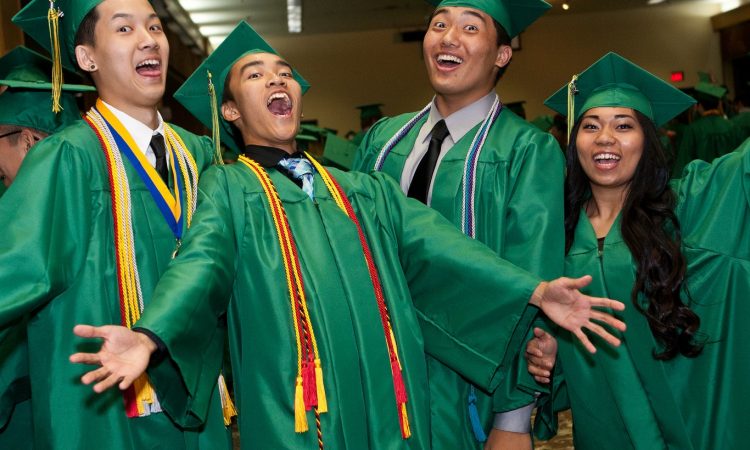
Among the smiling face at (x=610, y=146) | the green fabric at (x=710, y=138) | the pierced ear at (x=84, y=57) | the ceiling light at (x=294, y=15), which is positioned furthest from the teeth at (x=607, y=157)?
the ceiling light at (x=294, y=15)

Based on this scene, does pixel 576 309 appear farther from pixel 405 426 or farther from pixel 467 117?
pixel 467 117

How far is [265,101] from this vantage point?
2.57m

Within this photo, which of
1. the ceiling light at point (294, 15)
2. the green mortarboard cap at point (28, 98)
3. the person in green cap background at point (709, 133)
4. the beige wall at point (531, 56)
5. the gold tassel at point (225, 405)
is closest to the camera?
the gold tassel at point (225, 405)

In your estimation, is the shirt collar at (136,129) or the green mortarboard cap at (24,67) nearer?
the shirt collar at (136,129)

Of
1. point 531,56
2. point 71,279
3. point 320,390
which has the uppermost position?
point 531,56

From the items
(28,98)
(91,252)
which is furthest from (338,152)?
(91,252)

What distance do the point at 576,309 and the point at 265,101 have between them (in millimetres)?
1095

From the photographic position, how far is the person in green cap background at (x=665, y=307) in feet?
8.84

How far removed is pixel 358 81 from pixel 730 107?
7.04 metres

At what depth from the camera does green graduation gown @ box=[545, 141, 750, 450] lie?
A: 271 cm

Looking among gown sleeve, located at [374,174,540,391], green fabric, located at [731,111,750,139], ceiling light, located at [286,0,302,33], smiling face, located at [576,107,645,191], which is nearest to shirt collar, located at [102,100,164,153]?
gown sleeve, located at [374,174,540,391]

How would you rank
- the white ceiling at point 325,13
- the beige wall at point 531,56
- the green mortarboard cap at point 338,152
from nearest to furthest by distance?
1. the green mortarboard cap at point 338,152
2. the white ceiling at point 325,13
3. the beige wall at point 531,56

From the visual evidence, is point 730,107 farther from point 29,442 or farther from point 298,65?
point 29,442

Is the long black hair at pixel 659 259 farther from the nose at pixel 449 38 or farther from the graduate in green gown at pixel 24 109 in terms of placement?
the graduate in green gown at pixel 24 109
